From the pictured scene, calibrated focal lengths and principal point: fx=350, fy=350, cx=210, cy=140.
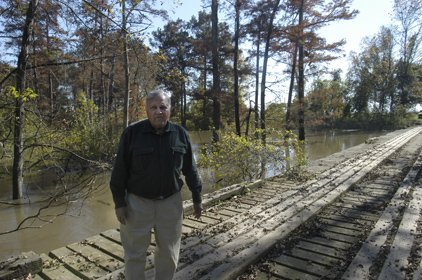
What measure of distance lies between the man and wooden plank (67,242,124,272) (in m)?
0.87

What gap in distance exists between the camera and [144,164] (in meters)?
2.57

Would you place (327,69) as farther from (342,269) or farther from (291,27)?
(342,269)

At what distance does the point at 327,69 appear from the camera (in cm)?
1992

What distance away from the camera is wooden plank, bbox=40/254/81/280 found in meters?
3.21

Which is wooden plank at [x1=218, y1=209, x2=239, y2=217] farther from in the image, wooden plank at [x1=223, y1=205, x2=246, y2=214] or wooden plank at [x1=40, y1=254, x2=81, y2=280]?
wooden plank at [x1=40, y1=254, x2=81, y2=280]

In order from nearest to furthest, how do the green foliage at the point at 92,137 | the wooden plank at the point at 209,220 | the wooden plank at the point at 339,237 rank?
1. the wooden plank at the point at 339,237
2. the wooden plank at the point at 209,220
3. the green foliage at the point at 92,137

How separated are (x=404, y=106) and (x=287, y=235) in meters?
40.5

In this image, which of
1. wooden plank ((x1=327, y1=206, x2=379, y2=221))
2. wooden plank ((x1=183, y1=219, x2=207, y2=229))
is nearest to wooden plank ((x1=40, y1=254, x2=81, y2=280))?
wooden plank ((x1=183, y1=219, x2=207, y2=229))

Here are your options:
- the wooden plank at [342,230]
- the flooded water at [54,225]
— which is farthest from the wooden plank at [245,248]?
the flooded water at [54,225]

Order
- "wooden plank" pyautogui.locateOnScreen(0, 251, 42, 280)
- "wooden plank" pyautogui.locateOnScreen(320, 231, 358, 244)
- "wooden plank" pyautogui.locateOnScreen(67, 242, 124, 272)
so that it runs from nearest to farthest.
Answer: "wooden plank" pyautogui.locateOnScreen(0, 251, 42, 280)
"wooden plank" pyautogui.locateOnScreen(67, 242, 124, 272)
"wooden plank" pyautogui.locateOnScreen(320, 231, 358, 244)

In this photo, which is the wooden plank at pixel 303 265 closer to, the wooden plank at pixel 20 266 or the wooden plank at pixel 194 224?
the wooden plank at pixel 194 224

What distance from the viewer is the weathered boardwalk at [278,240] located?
3240 millimetres

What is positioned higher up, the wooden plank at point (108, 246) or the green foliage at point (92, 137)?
the green foliage at point (92, 137)

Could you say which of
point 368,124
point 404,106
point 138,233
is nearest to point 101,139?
point 138,233
